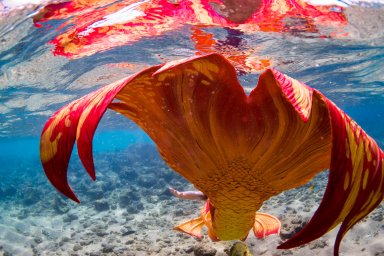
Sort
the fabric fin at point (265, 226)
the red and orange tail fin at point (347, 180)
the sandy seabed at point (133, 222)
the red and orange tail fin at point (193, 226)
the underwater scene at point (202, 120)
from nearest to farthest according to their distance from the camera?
the red and orange tail fin at point (347, 180), the underwater scene at point (202, 120), the fabric fin at point (265, 226), the red and orange tail fin at point (193, 226), the sandy seabed at point (133, 222)

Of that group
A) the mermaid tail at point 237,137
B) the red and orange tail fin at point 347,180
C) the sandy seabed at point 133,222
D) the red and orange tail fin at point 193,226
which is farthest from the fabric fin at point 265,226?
the red and orange tail fin at point 347,180

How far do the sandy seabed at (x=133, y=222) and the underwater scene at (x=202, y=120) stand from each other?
79 millimetres

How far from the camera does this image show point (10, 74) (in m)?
13.4

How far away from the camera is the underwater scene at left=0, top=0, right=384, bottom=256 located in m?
1.00

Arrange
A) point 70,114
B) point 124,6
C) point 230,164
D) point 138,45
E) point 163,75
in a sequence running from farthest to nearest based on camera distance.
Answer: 1. point 138,45
2. point 124,6
3. point 230,164
4. point 163,75
5. point 70,114

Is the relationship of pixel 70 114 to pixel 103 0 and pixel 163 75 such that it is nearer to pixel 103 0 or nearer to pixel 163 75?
pixel 163 75

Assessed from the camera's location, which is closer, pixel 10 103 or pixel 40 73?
pixel 40 73

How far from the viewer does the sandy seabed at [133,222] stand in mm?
7258

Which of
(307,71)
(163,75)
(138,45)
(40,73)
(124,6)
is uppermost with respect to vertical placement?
(124,6)

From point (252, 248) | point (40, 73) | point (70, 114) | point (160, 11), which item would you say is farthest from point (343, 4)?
point (40, 73)

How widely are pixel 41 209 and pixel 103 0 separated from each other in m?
14.4

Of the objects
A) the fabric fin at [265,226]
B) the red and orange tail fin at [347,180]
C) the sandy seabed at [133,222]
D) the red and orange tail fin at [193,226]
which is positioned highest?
the red and orange tail fin at [347,180]

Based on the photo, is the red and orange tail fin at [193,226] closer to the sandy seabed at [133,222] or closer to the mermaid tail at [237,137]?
the mermaid tail at [237,137]

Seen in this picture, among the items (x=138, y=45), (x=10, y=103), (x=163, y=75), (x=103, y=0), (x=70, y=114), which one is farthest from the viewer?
(x=10, y=103)
